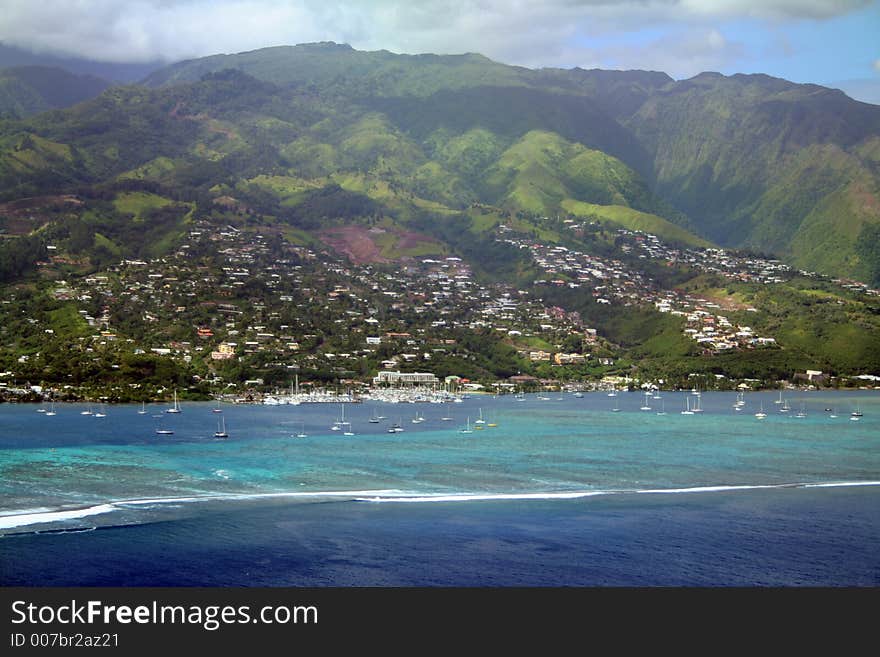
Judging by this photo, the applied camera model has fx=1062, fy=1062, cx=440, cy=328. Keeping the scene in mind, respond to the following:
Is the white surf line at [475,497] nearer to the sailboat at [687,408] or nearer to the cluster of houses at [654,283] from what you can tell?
the sailboat at [687,408]

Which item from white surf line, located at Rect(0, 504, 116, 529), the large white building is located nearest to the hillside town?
the large white building

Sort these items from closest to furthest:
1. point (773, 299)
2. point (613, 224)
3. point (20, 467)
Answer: point (20, 467), point (773, 299), point (613, 224)

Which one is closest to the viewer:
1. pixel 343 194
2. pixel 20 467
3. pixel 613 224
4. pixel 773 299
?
pixel 20 467

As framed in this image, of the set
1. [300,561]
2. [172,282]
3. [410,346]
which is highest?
[172,282]

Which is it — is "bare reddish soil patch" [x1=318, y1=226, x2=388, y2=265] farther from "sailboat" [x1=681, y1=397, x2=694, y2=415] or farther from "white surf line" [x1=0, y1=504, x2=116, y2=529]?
"white surf line" [x1=0, y1=504, x2=116, y2=529]

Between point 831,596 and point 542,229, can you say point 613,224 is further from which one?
point 831,596

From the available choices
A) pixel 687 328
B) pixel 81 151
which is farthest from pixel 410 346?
pixel 81 151
